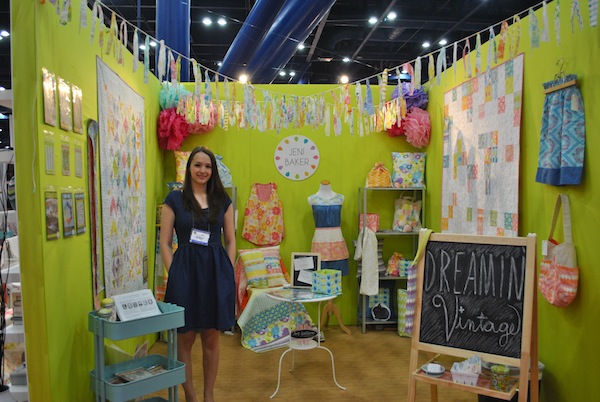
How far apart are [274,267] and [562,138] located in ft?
9.11

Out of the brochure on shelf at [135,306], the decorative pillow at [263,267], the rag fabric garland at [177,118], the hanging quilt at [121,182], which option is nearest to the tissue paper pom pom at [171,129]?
the rag fabric garland at [177,118]

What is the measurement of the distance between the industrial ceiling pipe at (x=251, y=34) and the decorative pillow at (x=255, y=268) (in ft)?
7.28

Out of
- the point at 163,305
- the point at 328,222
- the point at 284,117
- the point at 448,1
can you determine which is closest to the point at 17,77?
the point at 163,305

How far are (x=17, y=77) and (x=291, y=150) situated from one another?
311 centimetres

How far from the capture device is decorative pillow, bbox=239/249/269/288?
4645mm

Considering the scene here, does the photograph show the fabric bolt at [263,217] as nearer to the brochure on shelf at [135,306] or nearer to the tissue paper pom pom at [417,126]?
the tissue paper pom pom at [417,126]

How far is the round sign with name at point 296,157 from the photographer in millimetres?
5039

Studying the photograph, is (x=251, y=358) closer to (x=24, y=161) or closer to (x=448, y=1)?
(x=24, y=161)

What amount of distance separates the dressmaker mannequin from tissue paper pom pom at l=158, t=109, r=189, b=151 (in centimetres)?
132

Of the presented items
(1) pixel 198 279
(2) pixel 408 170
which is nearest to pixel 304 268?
(2) pixel 408 170

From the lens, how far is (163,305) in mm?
2635

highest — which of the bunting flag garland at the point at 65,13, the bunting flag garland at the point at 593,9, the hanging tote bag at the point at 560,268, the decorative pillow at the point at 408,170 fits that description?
the bunting flag garland at the point at 593,9

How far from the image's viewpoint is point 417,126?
4.73 meters

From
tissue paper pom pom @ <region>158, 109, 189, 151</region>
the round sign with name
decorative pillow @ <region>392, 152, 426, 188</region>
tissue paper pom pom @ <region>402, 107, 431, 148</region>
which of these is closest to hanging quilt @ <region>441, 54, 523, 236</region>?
tissue paper pom pom @ <region>402, 107, 431, 148</region>
